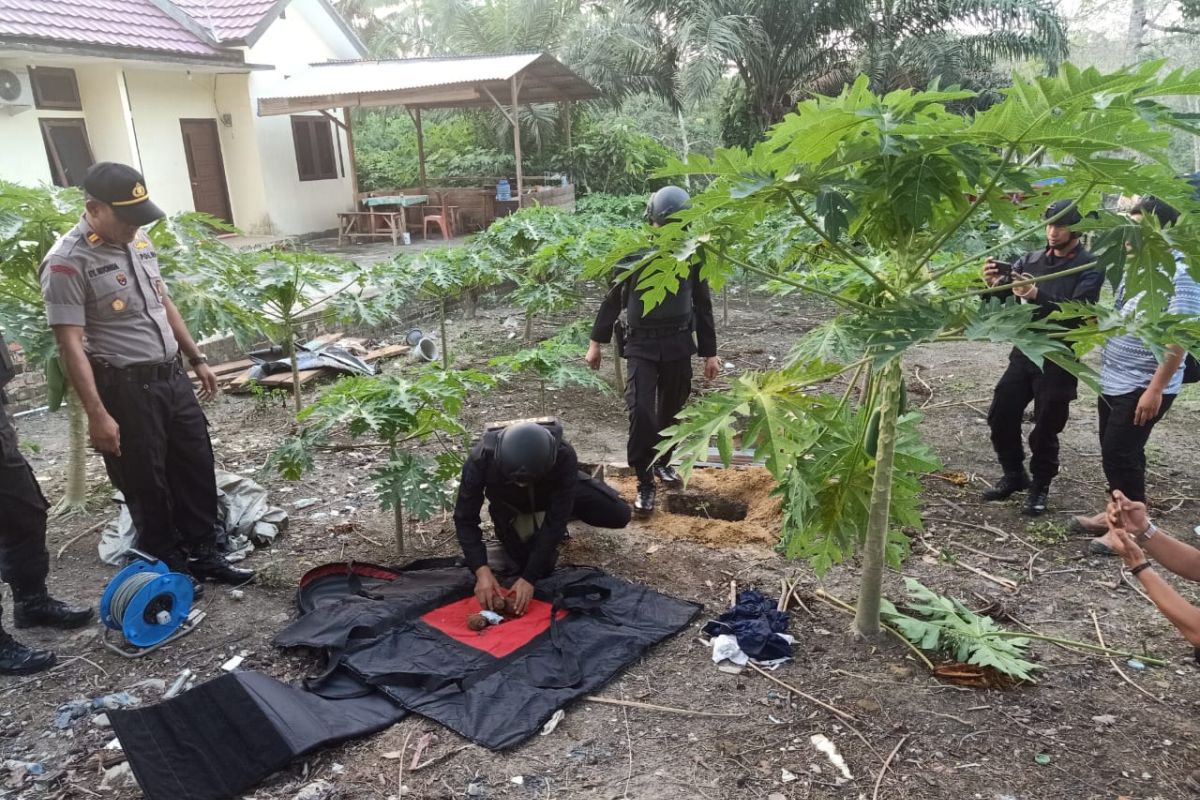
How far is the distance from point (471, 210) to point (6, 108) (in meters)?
7.88

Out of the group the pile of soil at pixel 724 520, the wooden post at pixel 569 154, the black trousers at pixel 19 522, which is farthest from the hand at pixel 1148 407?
the wooden post at pixel 569 154

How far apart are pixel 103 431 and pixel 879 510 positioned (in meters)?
3.37

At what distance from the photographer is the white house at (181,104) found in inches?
418

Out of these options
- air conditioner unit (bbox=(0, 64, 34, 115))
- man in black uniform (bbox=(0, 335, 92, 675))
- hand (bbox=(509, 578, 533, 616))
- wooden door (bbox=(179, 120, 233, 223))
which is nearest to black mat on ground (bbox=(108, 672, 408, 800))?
hand (bbox=(509, 578, 533, 616))

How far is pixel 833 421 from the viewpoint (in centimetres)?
319

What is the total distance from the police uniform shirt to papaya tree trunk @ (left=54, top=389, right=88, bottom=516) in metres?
1.19

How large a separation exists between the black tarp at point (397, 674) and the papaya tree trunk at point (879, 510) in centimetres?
79

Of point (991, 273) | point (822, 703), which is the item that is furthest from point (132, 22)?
point (822, 703)

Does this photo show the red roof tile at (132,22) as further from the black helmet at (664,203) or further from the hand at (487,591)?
the hand at (487,591)

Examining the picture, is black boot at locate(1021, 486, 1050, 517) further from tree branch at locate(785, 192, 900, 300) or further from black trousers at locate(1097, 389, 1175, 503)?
tree branch at locate(785, 192, 900, 300)

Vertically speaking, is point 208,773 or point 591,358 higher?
point 591,358

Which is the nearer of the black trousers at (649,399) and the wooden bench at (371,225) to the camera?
the black trousers at (649,399)

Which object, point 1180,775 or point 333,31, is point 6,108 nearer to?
point 333,31

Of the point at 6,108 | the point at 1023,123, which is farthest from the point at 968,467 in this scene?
the point at 6,108
